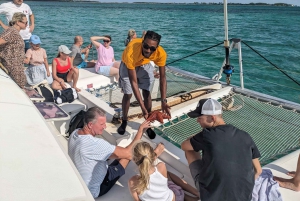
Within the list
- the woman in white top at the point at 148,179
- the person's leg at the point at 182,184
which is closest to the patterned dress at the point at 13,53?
the woman in white top at the point at 148,179

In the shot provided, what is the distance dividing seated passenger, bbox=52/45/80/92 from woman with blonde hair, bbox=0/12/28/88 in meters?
0.95

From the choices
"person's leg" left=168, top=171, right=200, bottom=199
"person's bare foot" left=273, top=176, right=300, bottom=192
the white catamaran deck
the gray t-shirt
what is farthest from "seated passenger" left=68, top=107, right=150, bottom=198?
the gray t-shirt

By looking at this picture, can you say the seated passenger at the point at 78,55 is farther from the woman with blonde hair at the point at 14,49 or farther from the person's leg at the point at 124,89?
the person's leg at the point at 124,89

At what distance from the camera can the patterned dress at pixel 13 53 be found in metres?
3.66

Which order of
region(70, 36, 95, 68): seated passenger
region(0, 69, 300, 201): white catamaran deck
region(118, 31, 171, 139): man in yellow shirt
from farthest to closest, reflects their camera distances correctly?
region(70, 36, 95, 68): seated passenger < region(118, 31, 171, 139): man in yellow shirt < region(0, 69, 300, 201): white catamaran deck

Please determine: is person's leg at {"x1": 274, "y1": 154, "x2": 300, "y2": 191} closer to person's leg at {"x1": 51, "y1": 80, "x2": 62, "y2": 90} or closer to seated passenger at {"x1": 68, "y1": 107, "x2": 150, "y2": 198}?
seated passenger at {"x1": 68, "y1": 107, "x2": 150, "y2": 198}

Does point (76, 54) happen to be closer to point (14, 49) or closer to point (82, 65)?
point (82, 65)

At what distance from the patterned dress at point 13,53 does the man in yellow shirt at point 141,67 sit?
4.60ft

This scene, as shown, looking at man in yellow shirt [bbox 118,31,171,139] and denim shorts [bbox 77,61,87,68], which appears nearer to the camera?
man in yellow shirt [bbox 118,31,171,139]

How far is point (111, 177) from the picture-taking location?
268cm

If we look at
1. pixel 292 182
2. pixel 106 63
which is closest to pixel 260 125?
pixel 292 182

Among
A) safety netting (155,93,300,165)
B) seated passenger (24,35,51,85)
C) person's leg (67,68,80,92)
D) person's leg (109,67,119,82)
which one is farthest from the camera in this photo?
person's leg (109,67,119,82)

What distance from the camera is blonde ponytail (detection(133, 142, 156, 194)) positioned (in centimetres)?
218

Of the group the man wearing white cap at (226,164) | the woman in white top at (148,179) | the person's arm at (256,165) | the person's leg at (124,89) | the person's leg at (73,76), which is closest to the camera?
the man wearing white cap at (226,164)
